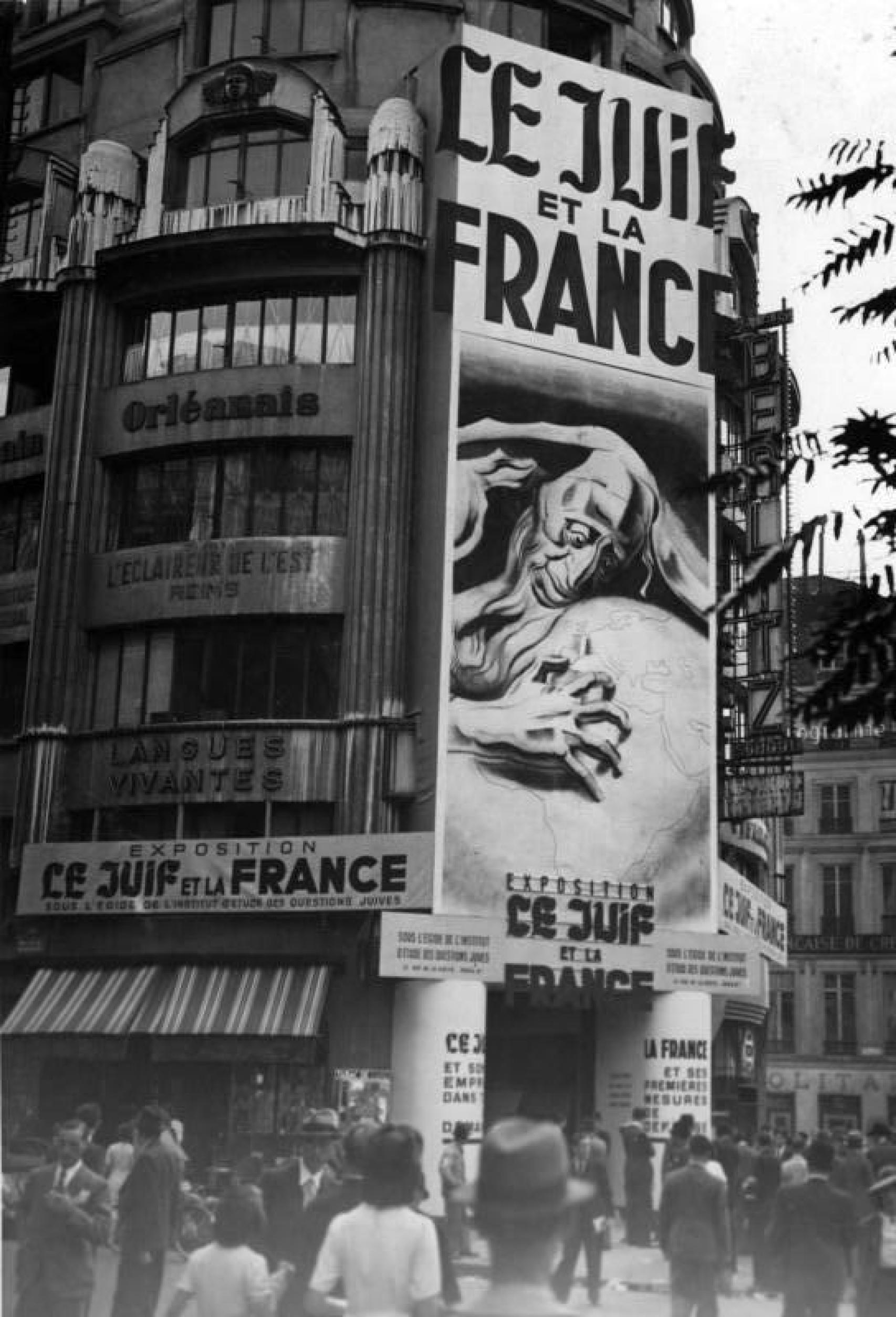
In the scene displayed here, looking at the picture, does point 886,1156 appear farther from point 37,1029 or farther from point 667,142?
point 667,142

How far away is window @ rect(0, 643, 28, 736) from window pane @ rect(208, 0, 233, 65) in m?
14.0

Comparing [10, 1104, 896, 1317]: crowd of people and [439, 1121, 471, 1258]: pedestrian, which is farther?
[439, 1121, 471, 1258]: pedestrian

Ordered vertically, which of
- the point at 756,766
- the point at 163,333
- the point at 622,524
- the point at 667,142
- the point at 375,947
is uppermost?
the point at 667,142

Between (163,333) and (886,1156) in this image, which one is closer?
(886,1156)

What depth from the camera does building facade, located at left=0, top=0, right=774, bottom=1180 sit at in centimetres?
3478

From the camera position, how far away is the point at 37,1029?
3516cm

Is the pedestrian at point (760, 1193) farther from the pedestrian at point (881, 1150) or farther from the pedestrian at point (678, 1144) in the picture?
the pedestrian at point (881, 1150)

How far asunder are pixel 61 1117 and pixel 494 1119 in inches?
330

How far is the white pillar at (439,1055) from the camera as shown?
33031 mm

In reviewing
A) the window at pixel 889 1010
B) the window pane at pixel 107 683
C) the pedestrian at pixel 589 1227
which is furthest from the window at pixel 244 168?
the window at pixel 889 1010

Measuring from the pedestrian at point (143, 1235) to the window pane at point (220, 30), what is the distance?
3168 cm

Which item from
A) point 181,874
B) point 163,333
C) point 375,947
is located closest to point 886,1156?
point 375,947

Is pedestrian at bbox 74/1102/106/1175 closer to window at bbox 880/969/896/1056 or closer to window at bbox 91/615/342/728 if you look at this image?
window at bbox 91/615/342/728

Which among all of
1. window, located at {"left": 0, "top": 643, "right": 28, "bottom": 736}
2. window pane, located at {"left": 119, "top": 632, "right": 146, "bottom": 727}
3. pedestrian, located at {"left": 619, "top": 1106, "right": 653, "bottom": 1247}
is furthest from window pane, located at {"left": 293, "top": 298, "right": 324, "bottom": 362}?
pedestrian, located at {"left": 619, "top": 1106, "right": 653, "bottom": 1247}
